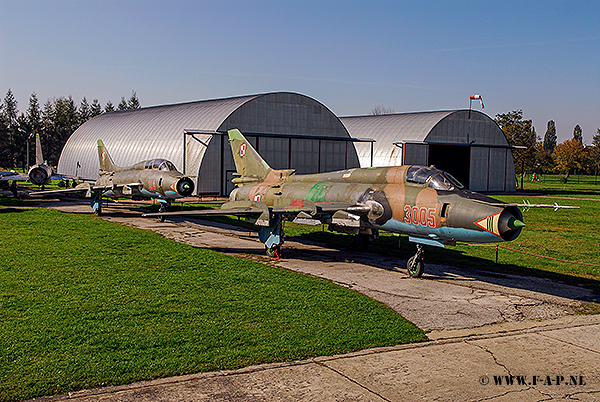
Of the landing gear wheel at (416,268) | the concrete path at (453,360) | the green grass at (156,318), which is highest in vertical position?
the landing gear wheel at (416,268)

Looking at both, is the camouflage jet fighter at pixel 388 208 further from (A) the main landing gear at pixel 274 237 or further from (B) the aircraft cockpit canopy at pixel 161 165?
(B) the aircraft cockpit canopy at pixel 161 165

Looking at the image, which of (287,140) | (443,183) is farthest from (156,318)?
(287,140)

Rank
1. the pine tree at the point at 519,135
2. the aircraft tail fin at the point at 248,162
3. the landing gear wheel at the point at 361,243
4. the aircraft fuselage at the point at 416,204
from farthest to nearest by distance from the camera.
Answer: the pine tree at the point at 519,135 → the aircraft tail fin at the point at 248,162 → the landing gear wheel at the point at 361,243 → the aircraft fuselage at the point at 416,204

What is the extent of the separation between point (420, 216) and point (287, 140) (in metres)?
31.1

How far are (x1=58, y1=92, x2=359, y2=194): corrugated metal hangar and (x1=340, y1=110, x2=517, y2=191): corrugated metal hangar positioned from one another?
19.1ft

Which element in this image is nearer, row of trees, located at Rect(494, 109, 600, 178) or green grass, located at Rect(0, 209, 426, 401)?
green grass, located at Rect(0, 209, 426, 401)

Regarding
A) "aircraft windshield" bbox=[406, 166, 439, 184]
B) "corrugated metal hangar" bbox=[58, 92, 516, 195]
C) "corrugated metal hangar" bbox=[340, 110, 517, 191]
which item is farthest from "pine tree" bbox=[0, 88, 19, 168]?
"aircraft windshield" bbox=[406, 166, 439, 184]

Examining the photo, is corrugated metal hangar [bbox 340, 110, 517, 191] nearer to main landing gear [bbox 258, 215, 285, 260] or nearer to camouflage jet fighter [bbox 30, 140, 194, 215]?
camouflage jet fighter [bbox 30, 140, 194, 215]

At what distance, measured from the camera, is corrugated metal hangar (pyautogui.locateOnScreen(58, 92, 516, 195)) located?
4172 cm

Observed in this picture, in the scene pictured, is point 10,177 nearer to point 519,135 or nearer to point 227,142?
point 227,142

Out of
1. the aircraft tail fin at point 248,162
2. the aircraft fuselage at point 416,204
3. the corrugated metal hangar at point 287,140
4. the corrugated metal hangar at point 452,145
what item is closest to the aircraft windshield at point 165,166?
the aircraft tail fin at point 248,162

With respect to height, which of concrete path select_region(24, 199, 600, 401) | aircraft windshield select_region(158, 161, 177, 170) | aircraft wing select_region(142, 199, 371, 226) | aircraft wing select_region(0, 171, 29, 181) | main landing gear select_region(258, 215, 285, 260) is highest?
aircraft windshield select_region(158, 161, 177, 170)

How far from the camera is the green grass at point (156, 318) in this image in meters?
7.60

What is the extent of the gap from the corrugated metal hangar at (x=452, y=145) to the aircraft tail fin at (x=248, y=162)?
29423mm
